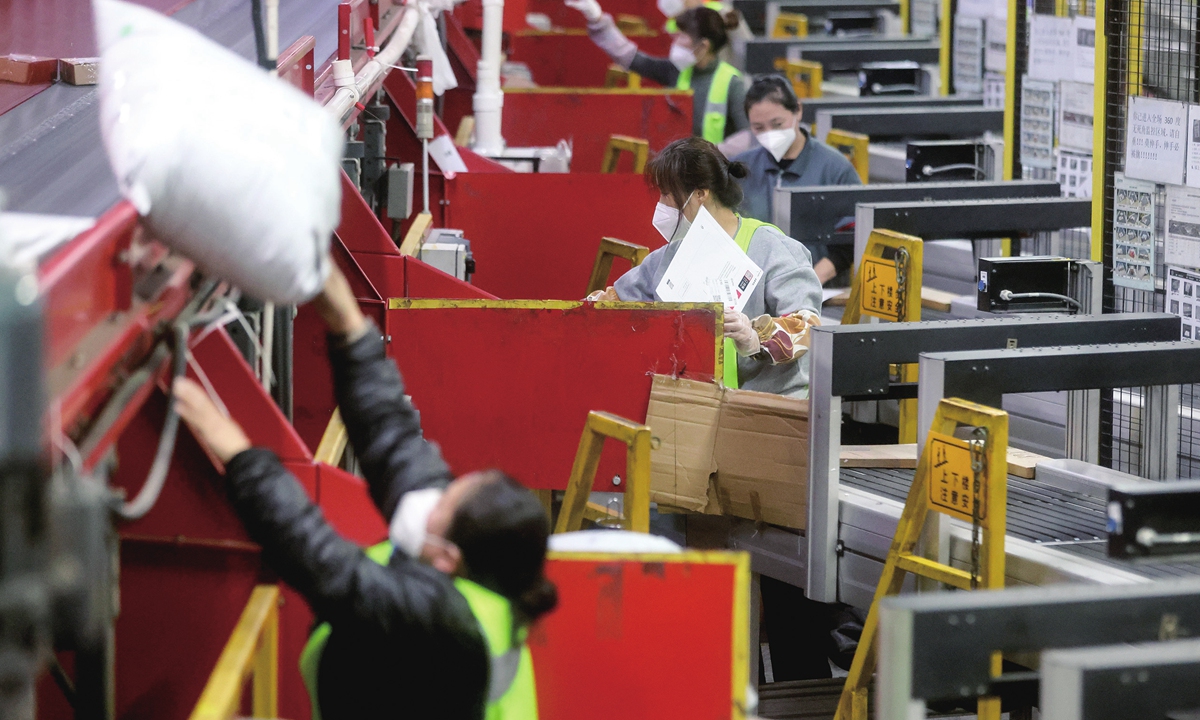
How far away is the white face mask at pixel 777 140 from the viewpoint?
6.12 m

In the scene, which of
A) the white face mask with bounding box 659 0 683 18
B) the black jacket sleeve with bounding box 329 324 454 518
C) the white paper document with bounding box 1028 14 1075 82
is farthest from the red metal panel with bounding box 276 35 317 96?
the white face mask with bounding box 659 0 683 18

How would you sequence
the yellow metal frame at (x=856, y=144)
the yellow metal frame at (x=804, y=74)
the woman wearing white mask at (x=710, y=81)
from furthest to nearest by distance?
the yellow metal frame at (x=804, y=74)
the woman wearing white mask at (x=710, y=81)
the yellow metal frame at (x=856, y=144)

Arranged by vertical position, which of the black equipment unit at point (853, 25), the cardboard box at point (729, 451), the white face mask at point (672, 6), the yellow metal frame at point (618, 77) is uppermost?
the white face mask at point (672, 6)

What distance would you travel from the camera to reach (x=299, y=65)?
303 centimetres

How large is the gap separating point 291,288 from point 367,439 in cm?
48

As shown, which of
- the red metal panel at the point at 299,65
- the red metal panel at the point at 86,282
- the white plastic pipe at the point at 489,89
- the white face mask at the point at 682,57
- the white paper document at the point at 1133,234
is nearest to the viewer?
the red metal panel at the point at 86,282

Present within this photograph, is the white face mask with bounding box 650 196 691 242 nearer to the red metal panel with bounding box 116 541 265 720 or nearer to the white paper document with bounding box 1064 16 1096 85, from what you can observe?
the red metal panel with bounding box 116 541 265 720

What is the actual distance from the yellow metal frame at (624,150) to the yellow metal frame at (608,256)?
1.31 m

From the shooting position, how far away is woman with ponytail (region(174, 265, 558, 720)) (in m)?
2.10

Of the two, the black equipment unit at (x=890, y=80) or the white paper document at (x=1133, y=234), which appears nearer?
the white paper document at (x=1133, y=234)

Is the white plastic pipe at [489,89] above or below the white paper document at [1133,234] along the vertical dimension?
above

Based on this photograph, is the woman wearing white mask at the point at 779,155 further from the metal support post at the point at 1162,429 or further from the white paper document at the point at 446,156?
the metal support post at the point at 1162,429

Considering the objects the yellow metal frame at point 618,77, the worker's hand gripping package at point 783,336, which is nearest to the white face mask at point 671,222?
the worker's hand gripping package at point 783,336

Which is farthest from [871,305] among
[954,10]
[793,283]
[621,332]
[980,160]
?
[954,10]
